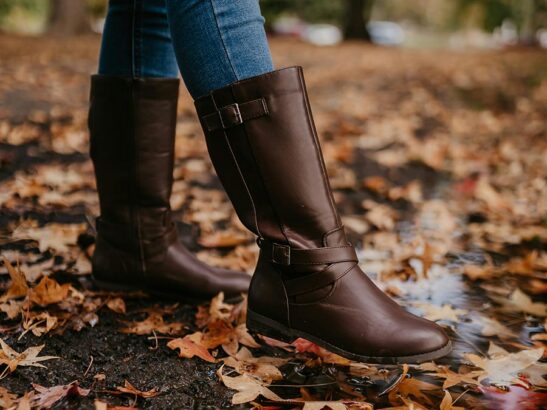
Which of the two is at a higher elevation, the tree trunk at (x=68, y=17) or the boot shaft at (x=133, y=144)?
the tree trunk at (x=68, y=17)

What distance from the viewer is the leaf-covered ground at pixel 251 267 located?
1221 mm

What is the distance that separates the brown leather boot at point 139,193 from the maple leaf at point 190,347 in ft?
0.74

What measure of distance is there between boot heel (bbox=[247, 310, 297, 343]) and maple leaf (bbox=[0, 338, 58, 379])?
43 cm

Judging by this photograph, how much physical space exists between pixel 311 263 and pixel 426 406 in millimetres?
364

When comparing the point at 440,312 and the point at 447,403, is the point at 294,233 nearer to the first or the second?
the point at 447,403

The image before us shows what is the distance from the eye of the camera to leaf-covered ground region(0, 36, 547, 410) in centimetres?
122

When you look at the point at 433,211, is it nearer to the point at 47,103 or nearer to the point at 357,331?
the point at 357,331

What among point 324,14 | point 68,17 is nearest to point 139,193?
point 68,17

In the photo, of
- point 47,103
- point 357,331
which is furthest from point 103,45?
point 47,103

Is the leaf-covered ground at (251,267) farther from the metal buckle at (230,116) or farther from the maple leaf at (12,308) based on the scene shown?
the metal buckle at (230,116)

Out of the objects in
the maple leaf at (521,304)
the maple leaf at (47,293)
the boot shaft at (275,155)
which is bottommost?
the maple leaf at (521,304)

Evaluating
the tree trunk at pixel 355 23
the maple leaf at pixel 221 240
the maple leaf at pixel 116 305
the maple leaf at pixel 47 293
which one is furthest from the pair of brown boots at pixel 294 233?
the tree trunk at pixel 355 23

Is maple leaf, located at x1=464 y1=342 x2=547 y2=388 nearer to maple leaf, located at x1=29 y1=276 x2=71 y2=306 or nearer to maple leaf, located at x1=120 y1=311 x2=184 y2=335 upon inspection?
maple leaf, located at x1=120 y1=311 x2=184 y2=335

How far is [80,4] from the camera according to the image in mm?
11836
